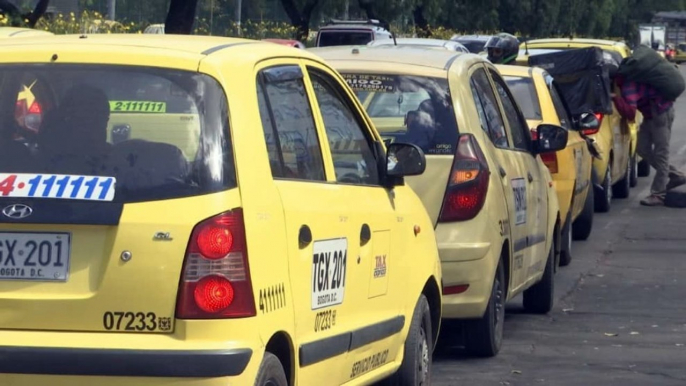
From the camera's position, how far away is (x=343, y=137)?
19.8ft

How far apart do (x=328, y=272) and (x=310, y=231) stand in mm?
258

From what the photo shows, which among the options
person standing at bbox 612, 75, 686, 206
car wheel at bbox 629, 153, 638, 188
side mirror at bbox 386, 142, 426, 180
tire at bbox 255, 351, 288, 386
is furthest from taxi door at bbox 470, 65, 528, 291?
car wheel at bbox 629, 153, 638, 188

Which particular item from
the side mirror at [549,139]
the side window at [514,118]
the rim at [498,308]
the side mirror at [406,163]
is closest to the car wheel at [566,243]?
the side mirror at [549,139]

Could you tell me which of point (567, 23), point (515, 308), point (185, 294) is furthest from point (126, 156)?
point (567, 23)

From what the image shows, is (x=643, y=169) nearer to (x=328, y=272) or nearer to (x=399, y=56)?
(x=399, y=56)

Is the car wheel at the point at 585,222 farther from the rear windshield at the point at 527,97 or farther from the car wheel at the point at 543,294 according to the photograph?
the car wheel at the point at 543,294

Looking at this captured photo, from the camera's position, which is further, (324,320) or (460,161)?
(460,161)

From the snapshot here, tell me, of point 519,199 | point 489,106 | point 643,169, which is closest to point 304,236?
point 489,106

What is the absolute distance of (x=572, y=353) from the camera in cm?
848

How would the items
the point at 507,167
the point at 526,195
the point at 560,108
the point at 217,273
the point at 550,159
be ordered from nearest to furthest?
1. the point at 217,273
2. the point at 507,167
3. the point at 526,195
4. the point at 550,159
5. the point at 560,108

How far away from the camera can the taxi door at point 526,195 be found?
28.9ft

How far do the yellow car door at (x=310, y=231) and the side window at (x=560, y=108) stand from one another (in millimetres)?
7113

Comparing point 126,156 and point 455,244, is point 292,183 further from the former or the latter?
point 455,244

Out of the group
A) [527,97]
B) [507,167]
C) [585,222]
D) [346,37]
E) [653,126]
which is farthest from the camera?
[346,37]
